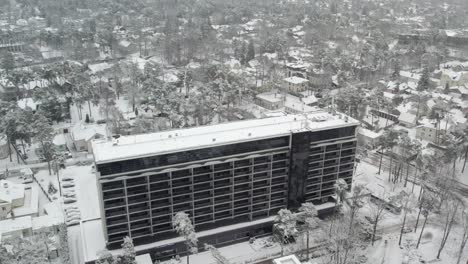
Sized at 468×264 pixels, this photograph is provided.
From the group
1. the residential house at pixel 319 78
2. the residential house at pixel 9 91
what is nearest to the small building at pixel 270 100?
the residential house at pixel 319 78

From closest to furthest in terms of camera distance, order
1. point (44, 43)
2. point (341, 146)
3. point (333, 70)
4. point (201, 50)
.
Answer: point (341, 146) → point (333, 70) → point (201, 50) → point (44, 43)

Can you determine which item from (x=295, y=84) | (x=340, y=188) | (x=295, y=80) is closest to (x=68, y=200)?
(x=340, y=188)

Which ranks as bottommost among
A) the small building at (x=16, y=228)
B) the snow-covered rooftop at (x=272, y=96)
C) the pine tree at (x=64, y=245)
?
the pine tree at (x=64, y=245)

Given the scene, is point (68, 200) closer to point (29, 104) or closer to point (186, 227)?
point (186, 227)

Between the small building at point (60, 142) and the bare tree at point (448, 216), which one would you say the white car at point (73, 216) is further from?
the bare tree at point (448, 216)

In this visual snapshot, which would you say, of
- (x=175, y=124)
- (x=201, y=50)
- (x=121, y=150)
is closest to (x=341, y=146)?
(x=121, y=150)

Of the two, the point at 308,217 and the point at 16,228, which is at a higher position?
the point at 308,217

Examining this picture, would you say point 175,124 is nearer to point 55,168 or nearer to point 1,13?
point 55,168
